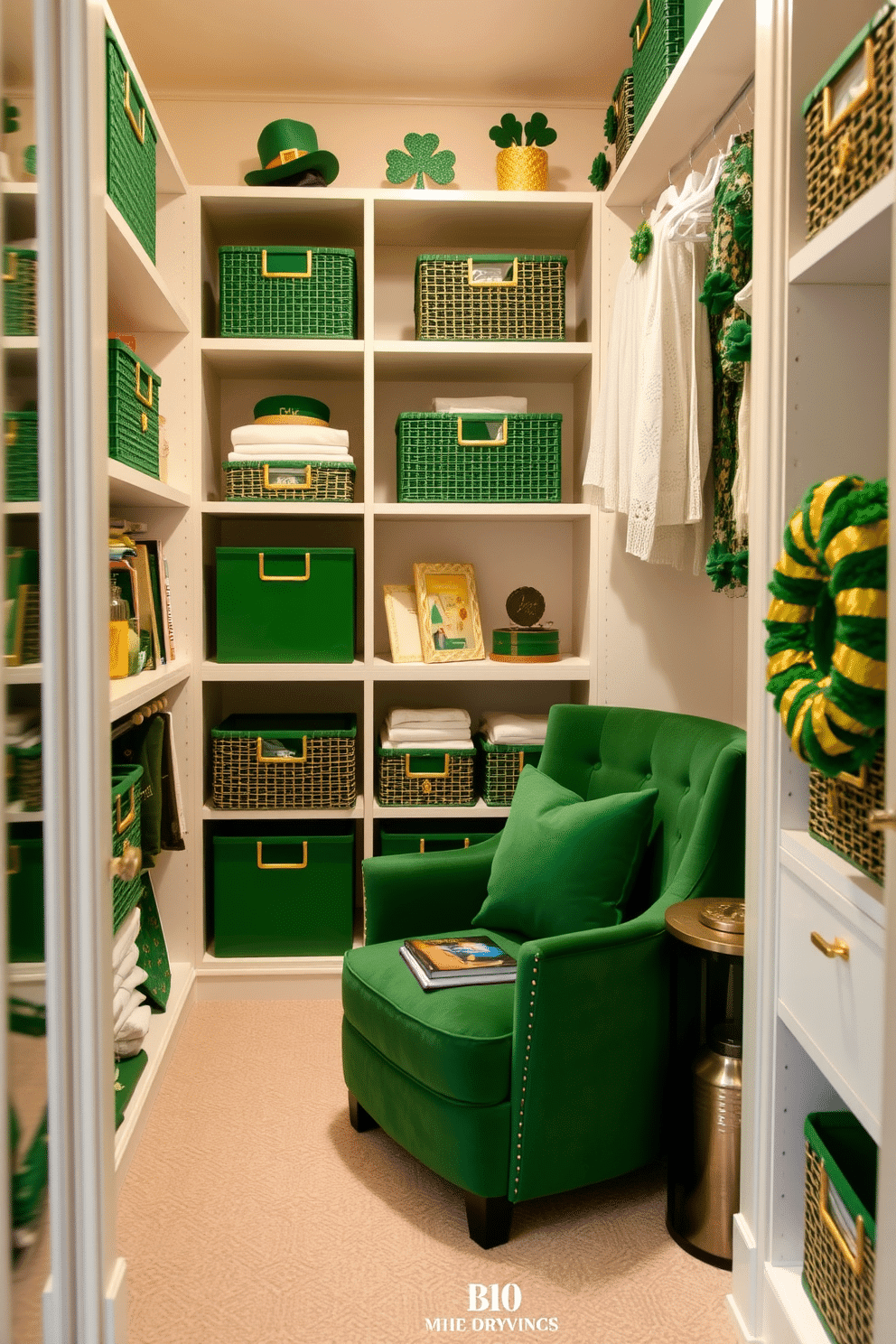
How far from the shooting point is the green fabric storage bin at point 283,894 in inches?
116

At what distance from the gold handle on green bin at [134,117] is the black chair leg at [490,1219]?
7.59 feet

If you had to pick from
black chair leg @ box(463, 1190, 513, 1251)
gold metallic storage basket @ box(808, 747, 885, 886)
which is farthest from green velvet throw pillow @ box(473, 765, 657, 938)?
gold metallic storage basket @ box(808, 747, 885, 886)

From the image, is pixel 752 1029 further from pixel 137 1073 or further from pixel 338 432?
pixel 338 432

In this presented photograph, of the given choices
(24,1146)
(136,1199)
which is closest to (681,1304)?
(136,1199)

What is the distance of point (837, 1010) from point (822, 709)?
420 millimetres

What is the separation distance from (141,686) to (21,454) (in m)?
1.20

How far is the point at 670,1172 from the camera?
6.29 ft

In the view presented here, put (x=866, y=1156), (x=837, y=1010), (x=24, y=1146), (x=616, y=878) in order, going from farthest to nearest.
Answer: (x=616, y=878) → (x=866, y=1156) → (x=837, y=1010) → (x=24, y=1146)

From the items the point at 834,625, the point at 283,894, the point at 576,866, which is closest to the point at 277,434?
the point at 283,894

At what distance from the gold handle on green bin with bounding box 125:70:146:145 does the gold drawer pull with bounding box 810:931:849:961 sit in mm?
2123

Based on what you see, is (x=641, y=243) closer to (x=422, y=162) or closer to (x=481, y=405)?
(x=481, y=405)

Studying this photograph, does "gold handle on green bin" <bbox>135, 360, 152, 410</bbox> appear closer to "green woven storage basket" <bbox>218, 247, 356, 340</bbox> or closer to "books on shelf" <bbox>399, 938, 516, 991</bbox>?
"green woven storage basket" <bbox>218, 247, 356, 340</bbox>

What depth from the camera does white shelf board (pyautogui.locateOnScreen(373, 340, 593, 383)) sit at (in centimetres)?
289

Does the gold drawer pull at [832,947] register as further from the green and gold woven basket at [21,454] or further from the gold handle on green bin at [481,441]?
the gold handle on green bin at [481,441]
